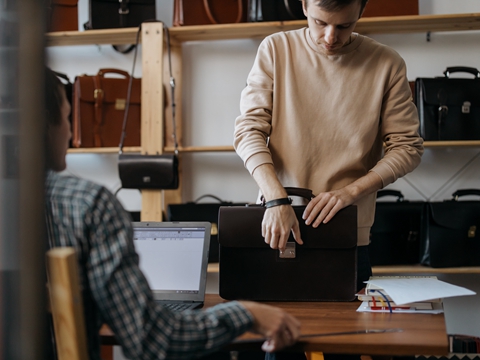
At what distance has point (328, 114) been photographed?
1.58 metres

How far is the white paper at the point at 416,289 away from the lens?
1.22 m

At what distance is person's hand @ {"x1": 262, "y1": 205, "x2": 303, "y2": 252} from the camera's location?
53.8 inches

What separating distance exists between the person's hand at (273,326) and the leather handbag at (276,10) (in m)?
2.09

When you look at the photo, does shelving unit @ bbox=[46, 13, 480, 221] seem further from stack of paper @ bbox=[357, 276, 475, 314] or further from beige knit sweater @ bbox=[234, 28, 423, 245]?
stack of paper @ bbox=[357, 276, 475, 314]

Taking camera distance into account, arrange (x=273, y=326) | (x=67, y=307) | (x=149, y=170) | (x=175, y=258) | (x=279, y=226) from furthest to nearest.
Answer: (x=149, y=170)
(x=175, y=258)
(x=279, y=226)
(x=273, y=326)
(x=67, y=307)

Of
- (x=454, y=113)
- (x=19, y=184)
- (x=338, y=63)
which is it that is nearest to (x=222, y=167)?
(x=454, y=113)

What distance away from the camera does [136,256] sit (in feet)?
2.69

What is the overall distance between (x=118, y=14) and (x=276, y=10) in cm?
80

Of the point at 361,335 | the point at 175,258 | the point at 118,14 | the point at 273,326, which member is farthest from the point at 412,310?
the point at 118,14

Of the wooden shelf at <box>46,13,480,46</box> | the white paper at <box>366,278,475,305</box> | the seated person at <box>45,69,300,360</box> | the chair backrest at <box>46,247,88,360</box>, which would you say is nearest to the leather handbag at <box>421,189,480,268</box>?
the wooden shelf at <box>46,13,480,46</box>

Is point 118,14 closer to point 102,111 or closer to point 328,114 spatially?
point 102,111

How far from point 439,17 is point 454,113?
0.43 m

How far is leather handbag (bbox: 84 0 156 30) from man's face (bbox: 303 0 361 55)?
1.63 meters

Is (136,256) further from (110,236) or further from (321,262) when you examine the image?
(321,262)
